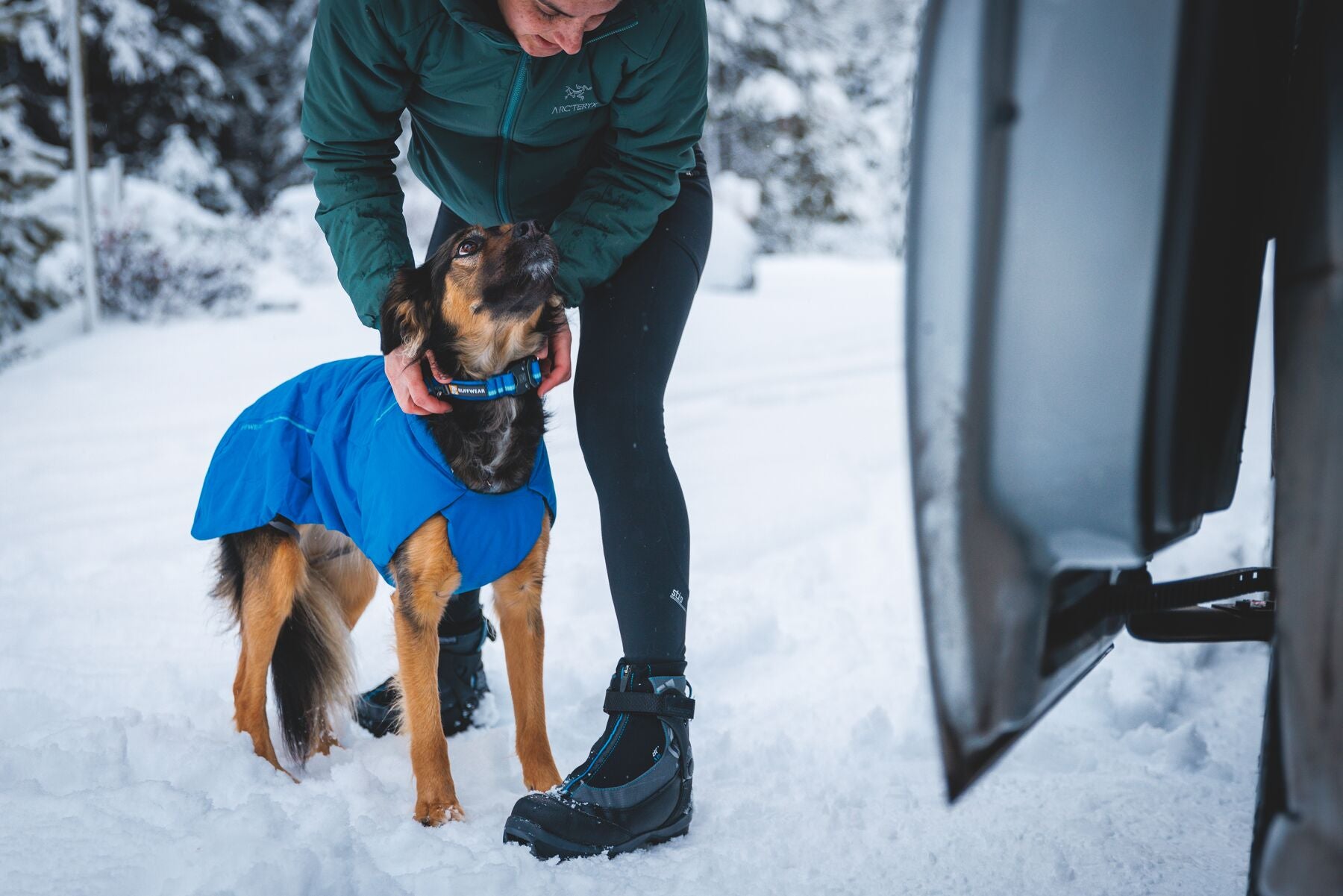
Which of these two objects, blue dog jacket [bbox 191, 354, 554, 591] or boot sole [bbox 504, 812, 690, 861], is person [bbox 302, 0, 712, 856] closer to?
boot sole [bbox 504, 812, 690, 861]

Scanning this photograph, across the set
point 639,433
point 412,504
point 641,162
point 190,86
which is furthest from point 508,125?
point 190,86

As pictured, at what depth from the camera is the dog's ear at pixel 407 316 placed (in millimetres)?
A: 2191

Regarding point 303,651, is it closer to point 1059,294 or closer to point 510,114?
point 510,114

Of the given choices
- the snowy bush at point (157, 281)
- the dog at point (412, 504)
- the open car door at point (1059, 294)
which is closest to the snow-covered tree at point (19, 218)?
the snowy bush at point (157, 281)

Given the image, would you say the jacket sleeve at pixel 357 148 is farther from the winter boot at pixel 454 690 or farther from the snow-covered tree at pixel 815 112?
the snow-covered tree at pixel 815 112

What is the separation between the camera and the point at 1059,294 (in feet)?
3.16

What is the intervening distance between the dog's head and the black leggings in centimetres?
16

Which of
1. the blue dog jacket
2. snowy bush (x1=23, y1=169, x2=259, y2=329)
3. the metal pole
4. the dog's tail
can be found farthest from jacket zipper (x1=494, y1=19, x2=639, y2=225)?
snowy bush (x1=23, y1=169, x2=259, y2=329)

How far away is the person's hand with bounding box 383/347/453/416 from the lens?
2.13m

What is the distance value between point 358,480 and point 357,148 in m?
0.74

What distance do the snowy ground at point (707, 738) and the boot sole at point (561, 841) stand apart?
0.11 ft

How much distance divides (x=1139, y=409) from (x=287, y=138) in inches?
681

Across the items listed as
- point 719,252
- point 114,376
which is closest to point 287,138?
point 719,252

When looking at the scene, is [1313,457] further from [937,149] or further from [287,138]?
[287,138]
